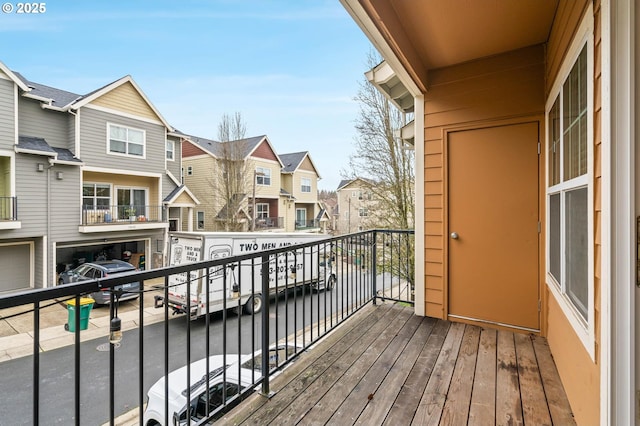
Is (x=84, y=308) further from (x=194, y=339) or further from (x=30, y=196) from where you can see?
(x=30, y=196)

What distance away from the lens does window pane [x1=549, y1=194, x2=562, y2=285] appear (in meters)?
2.03

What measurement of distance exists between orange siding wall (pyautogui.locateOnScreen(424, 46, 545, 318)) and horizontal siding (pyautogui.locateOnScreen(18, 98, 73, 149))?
34.8 feet

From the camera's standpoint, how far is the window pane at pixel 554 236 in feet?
6.66

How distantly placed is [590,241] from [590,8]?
936mm

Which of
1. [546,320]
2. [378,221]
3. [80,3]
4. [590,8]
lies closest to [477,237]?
[546,320]

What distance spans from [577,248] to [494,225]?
1.16 m

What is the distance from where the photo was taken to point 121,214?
10516 mm

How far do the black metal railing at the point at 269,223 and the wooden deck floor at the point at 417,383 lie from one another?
13.6m

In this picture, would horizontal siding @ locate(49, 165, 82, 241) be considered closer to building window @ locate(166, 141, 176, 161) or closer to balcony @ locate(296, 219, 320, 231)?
building window @ locate(166, 141, 176, 161)

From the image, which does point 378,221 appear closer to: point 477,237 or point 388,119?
point 388,119

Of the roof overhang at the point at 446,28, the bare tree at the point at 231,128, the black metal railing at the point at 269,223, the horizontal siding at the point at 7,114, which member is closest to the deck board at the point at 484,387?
the roof overhang at the point at 446,28

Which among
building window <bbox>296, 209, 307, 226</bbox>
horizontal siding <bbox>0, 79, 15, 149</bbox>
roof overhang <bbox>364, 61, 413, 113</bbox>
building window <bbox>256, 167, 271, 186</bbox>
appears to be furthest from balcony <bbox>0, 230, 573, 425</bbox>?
building window <bbox>296, 209, 307, 226</bbox>

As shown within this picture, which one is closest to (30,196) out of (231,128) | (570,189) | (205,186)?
(205,186)

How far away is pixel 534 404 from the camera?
1.67m
